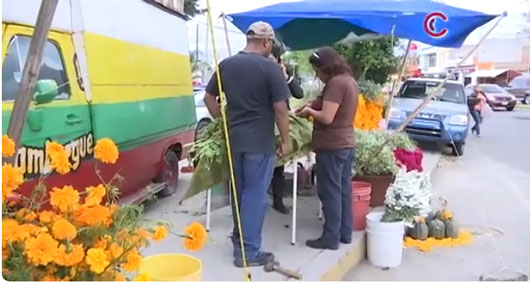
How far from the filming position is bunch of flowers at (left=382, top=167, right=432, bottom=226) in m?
5.13

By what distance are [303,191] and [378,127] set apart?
1.50 meters

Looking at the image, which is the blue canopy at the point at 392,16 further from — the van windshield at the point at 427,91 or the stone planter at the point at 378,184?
the van windshield at the point at 427,91

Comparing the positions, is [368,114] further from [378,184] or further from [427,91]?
[427,91]

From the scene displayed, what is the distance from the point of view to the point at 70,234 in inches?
75.5

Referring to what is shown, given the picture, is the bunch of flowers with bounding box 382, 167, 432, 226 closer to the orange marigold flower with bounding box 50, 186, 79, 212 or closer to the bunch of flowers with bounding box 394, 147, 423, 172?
the bunch of flowers with bounding box 394, 147, 423, 172

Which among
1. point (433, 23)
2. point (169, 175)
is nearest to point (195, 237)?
point (433, 23)

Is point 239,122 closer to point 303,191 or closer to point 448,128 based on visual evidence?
point 303,191

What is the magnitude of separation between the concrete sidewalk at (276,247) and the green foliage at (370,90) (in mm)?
2186

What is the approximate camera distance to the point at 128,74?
555 centimetres

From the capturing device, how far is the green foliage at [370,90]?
8172 mm

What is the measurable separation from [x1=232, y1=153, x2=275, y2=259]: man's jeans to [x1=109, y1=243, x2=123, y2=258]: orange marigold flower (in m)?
2.09

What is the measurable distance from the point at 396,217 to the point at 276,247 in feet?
3.61

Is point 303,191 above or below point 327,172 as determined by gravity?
below

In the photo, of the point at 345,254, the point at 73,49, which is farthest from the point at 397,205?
the point at 73,49
